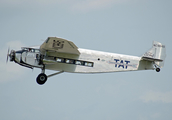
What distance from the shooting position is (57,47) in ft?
64.8

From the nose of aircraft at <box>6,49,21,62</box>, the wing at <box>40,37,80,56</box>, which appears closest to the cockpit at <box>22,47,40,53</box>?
the wing at <box>40,37,80,56</box>

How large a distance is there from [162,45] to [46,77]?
9.85 meters

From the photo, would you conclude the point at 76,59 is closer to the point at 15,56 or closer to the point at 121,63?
the point at 121,63

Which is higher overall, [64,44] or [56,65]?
[64,44]

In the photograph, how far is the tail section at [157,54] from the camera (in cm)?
2180

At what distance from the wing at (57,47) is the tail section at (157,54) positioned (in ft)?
19.3

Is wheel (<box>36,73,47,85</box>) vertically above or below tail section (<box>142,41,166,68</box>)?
below

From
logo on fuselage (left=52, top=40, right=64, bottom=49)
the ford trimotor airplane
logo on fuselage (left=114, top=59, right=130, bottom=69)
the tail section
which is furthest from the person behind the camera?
the tail section

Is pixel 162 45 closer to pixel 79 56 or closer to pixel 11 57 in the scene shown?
pixel 79 56

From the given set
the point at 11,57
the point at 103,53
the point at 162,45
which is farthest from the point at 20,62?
the point at 162,45

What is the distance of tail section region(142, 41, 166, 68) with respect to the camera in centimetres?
2180

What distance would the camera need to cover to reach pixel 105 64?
21.4 m

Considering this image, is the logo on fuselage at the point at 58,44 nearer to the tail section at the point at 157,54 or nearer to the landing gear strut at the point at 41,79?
the landing gear strut at the point at 41,79

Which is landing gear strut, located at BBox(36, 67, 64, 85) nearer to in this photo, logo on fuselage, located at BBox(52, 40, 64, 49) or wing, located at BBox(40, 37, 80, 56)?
wing, located at BBox(40, 37, 80, 56)
